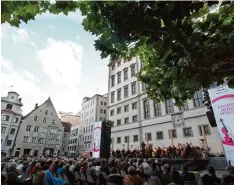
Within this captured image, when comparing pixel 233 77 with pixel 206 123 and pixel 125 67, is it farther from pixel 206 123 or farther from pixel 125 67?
pixel 125 67

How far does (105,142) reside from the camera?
773 inches

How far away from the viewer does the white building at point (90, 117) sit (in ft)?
177

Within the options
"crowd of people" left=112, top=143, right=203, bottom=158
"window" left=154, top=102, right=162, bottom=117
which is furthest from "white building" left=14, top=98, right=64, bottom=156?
"window" left=154, top=102, right=162, bottom=117

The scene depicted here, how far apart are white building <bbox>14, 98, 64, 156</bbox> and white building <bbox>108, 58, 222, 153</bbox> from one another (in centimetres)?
2187

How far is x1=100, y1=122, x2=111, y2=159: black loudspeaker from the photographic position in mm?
19172

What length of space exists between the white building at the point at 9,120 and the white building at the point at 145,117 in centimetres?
2420

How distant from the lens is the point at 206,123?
1970 centimetres

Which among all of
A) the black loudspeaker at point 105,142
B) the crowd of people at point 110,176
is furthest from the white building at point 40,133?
the crowd of people at point 110,176

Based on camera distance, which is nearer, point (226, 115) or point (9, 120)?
point (226, 115)

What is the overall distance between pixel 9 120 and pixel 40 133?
28.4ft

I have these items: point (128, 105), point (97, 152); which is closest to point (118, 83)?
point (128, 105)

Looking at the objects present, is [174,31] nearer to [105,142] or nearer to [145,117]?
[105,142]

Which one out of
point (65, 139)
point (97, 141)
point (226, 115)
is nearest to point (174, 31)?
point (226, 115)

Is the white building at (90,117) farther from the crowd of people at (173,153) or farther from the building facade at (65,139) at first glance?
the crowd of people at (173,153)
